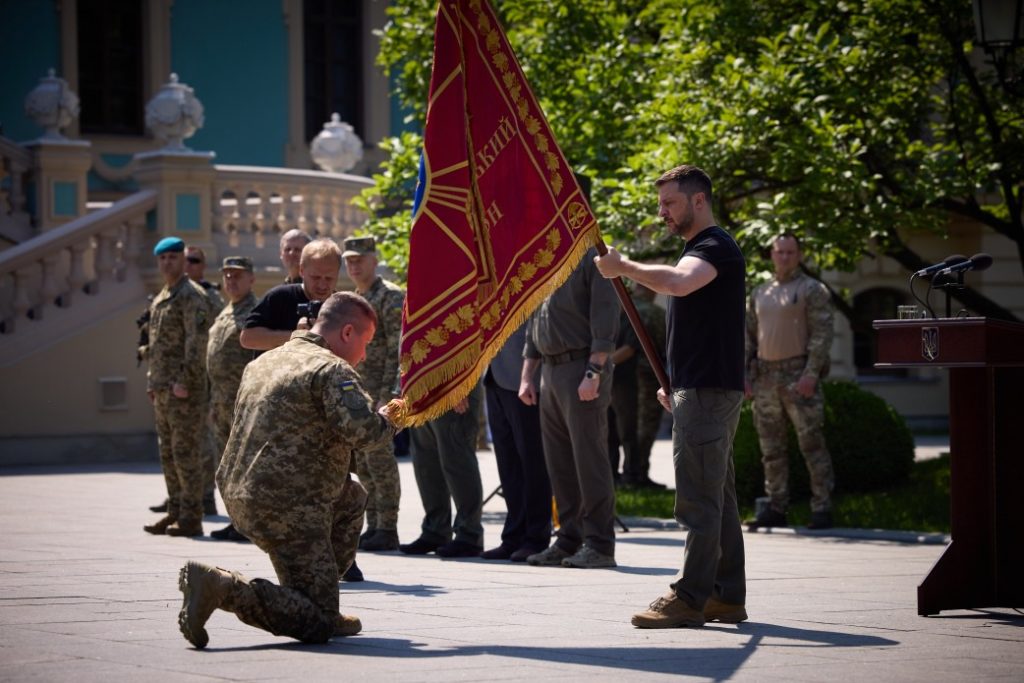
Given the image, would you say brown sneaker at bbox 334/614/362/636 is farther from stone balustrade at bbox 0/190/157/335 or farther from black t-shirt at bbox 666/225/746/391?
stone balustrade at bbox 0/190/157/335

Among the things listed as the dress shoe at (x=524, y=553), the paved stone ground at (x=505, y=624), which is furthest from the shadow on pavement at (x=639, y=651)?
the dress shoe at (x=524, y=553)

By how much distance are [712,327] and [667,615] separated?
52.7 inches

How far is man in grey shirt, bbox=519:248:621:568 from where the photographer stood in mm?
10781

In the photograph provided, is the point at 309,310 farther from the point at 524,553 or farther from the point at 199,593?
the point at 524,553

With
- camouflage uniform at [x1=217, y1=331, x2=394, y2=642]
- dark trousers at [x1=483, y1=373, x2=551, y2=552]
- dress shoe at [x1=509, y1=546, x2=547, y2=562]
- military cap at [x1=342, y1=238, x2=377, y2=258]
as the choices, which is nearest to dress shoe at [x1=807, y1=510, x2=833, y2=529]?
dark trousers at [x1=483, y1=373, x2=551, y2=552]

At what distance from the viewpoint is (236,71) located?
102 ft

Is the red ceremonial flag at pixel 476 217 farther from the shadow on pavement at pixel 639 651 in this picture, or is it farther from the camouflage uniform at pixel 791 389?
the camouflage uniform at pixel 791 389

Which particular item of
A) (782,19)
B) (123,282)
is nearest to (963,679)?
(782,19)

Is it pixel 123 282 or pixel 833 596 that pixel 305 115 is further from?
pixel 833 596

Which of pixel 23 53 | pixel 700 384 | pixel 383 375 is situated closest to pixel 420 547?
pixel 383 375

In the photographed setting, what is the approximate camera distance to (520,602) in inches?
354

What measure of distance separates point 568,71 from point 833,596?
8.79 m

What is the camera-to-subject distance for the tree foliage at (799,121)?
1463 cm

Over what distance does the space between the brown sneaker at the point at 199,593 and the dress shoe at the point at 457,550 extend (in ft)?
14.6
